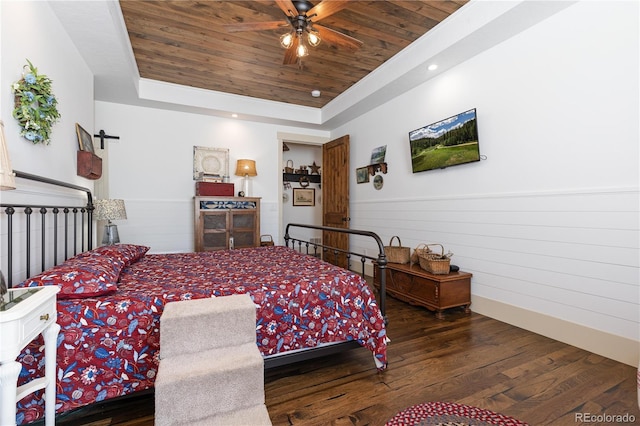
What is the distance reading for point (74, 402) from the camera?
1.34 meters

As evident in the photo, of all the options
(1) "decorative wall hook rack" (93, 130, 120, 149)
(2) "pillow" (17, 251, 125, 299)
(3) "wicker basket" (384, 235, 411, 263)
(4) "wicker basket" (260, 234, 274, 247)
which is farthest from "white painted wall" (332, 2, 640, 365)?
(1) "decorative wall hook rack" (93, 130, 120, 149)

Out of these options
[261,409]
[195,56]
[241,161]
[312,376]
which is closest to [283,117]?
[241,161]

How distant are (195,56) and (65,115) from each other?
1476 mm

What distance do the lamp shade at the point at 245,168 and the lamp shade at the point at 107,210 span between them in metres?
1.77

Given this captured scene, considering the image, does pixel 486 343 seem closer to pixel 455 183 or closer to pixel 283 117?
pixel 455 183

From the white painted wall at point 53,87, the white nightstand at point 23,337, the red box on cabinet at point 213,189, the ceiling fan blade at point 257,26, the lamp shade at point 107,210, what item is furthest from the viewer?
the red box on cabinet at point 213,189

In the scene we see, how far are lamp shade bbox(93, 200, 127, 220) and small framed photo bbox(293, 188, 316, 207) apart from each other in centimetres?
387

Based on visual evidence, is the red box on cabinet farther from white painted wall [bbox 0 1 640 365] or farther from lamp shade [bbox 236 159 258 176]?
white painted wall [bbox 0 1 640 365]

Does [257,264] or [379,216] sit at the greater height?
[379,216]

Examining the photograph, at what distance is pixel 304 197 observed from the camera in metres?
6.76

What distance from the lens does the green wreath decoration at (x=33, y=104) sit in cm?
174

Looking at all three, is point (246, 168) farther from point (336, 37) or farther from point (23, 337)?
point (23, 337)

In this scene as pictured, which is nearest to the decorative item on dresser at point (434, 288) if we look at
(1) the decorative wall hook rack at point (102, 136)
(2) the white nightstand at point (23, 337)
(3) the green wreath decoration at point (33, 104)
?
(2) the white nightstand at point (23, 337)

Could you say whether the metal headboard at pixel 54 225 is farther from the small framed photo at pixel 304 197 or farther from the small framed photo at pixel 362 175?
the small framed photo at pixel 304 197
